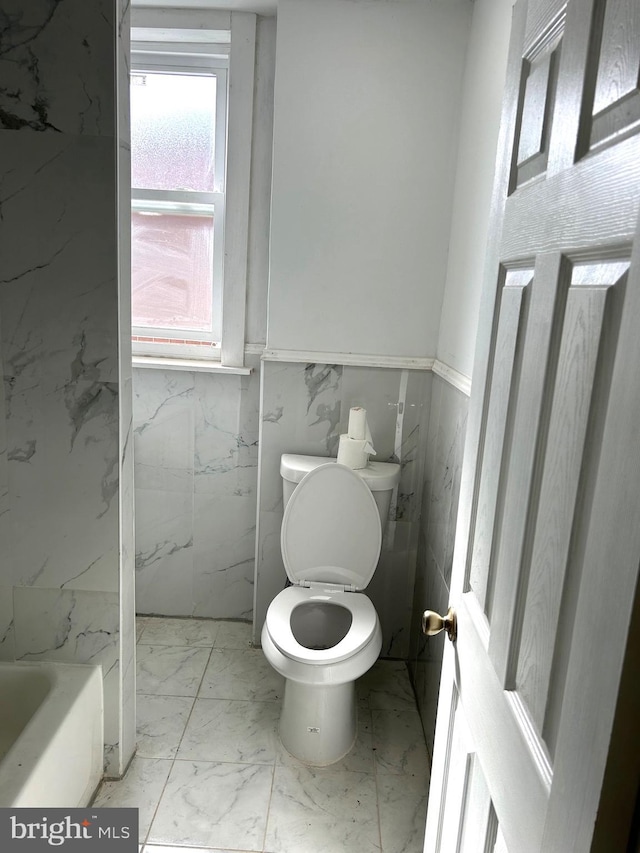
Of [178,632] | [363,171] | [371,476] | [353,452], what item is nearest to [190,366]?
[353,452]

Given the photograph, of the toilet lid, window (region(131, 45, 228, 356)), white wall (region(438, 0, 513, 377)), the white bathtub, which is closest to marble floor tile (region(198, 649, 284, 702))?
the toilet lid

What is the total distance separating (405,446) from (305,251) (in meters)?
0.85

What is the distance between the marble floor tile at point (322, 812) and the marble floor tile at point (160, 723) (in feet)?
1.25

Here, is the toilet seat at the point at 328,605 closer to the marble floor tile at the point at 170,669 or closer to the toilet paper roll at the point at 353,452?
the toilet paper roll at the point at 353,452

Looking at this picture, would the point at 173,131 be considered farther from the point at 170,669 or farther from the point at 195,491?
the point at 170,669

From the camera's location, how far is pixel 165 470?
9.35 feet

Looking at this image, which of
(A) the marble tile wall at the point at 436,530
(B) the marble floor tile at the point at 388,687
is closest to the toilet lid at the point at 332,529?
(A) the marble tile wall at the point at 436,530

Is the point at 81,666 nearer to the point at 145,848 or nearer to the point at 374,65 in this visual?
the point at 145,848

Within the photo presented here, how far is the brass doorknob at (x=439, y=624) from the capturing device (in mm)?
1193

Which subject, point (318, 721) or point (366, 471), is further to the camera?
point (366, 471)

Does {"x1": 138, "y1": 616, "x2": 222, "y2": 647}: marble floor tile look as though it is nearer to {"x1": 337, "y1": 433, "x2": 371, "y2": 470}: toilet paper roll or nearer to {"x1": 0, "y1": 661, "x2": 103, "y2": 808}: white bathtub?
{"x1": 0, "y1": 661, "x2": 103, "y2": 808}: white bathtub

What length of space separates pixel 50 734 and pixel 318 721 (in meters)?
0.84

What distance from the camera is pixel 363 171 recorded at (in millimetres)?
2434

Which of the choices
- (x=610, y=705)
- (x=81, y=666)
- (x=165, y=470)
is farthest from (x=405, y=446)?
(x=610, y=705)
